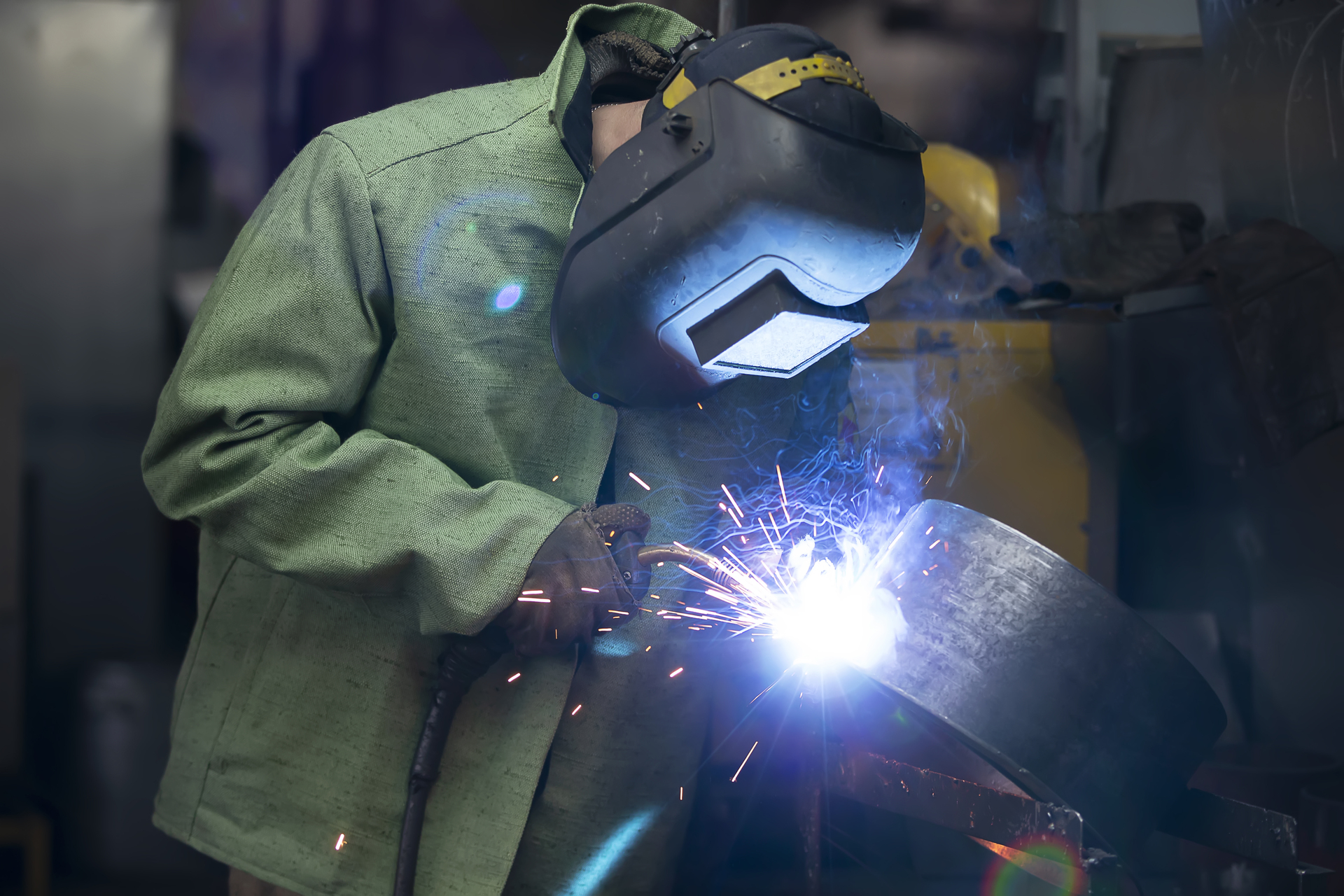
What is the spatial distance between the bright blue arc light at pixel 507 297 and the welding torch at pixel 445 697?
15.4 inches

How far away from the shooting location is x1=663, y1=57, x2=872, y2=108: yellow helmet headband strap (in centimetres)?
112

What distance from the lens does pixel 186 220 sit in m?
2.26

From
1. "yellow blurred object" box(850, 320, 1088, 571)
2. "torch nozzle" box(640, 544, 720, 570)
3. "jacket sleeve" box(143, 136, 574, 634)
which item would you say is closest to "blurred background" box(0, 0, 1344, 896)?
"yellow blurred object" box(850, 320, 1088, 571)

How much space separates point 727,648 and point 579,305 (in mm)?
619

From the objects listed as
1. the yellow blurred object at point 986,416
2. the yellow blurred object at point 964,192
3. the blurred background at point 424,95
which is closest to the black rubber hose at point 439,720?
the blurred background at point 424,95

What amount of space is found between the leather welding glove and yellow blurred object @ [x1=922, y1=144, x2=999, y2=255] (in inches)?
61.8

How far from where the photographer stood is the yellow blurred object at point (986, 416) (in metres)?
2.28

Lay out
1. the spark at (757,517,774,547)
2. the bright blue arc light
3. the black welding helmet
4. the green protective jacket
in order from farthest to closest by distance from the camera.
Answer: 1. the spark at (757,517,774,547)
2. the bright blue arc light
3. the green protective jacket
4. the black welding helmet

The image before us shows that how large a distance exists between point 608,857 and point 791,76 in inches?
43.7

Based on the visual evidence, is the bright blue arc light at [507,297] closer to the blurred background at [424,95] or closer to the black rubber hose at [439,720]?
the black rubber hose at [439,720]

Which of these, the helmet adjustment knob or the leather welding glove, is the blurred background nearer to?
the leather welding glove

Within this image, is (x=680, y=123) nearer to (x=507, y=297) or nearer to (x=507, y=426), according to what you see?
(x=507, y=297)

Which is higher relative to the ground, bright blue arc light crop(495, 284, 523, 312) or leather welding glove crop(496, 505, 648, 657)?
bright blue arc light crop(495, 284, 523, 312)

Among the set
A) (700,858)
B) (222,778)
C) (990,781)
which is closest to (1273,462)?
(990,781)
